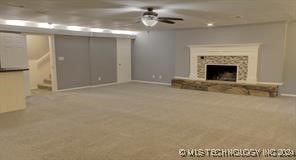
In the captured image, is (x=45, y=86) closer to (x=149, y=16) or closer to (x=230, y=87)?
(x=149, y=16)

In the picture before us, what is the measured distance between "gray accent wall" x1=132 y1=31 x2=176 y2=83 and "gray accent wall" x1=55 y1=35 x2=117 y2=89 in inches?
44.5

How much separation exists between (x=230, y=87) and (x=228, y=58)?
1.10 m

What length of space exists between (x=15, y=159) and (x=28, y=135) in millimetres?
894

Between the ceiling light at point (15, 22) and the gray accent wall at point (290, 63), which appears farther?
the gray accent wall at point (290, 63)

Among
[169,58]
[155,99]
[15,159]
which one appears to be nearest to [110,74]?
[169,58]

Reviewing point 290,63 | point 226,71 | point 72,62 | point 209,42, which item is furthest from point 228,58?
point 72,62

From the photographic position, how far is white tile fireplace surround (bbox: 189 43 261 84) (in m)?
7.63

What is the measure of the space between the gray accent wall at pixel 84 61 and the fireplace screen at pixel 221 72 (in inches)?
160

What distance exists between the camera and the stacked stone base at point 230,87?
23.1 feet

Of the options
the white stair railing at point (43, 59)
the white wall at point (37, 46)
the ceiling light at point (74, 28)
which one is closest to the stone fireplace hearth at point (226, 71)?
the ceiling light at point (74, 28)

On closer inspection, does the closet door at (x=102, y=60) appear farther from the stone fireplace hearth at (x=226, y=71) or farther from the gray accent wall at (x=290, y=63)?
the gray accent wall at (x=290, y=63)

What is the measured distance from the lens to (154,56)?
10.1 meters

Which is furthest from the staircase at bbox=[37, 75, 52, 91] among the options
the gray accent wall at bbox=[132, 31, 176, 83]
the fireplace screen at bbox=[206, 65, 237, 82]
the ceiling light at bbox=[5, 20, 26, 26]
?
the fireplace screen at bbox=[206, 65, 237, 82]

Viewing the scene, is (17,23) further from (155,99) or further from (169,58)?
(169,58)
